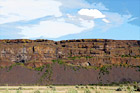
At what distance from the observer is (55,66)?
4094 inches

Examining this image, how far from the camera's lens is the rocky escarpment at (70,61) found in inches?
3750

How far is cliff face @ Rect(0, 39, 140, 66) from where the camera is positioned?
10869cm

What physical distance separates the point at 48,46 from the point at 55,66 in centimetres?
1784

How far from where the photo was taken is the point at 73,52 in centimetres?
11781

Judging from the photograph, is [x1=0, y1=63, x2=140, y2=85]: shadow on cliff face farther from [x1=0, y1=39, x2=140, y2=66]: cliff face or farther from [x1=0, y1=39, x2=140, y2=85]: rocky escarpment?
[x1=0, y1=39, x2=140, y2=66]: cliff face

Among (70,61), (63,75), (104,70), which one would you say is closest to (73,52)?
(70,61)

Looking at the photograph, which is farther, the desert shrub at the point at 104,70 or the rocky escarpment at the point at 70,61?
the desert shrub at the point at 104,70

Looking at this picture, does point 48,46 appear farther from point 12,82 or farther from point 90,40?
point 12,82

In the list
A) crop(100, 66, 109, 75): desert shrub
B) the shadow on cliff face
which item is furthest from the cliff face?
the shadow on cliff face

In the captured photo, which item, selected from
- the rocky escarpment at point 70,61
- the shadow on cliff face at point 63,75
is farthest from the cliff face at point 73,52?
the shadow on cliff face at point 63,75

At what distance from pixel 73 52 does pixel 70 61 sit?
10.4m

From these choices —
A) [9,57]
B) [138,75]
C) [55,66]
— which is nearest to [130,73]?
[138,75]

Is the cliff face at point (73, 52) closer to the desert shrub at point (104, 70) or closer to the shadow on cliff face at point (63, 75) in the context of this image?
the desert shrub at point (104, 70)

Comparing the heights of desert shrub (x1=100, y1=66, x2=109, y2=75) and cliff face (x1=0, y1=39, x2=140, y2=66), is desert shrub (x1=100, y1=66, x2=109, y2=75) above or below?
below
